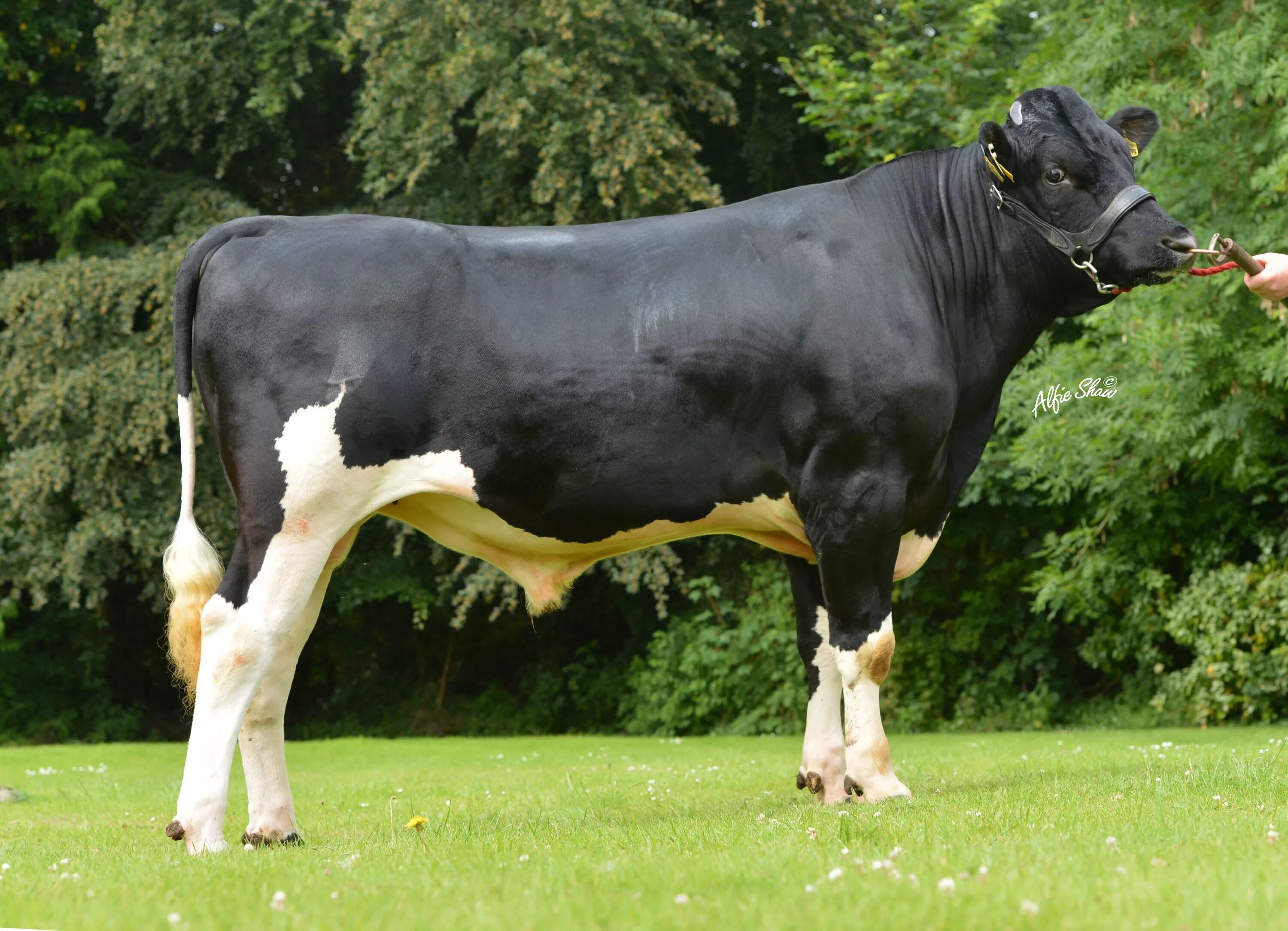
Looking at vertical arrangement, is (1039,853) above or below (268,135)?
below

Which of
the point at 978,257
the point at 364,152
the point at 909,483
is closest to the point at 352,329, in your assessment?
the point at 909,483

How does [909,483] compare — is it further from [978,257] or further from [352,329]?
[352,329]

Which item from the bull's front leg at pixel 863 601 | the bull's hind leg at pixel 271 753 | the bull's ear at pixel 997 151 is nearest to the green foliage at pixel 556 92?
the bull's ear at pixel 997 151

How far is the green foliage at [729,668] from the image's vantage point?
15320 mm

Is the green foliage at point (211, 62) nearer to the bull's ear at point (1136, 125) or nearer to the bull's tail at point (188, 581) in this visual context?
the bull's tail at point (188, 581)

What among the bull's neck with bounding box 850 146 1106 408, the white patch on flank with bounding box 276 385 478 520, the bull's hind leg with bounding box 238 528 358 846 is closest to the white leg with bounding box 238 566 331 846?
the bull's hind leg with bounding box 238 528 358 846

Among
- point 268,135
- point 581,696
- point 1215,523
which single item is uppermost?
point 268,135

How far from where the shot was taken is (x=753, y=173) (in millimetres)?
17016

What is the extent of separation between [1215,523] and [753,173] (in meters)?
7.25

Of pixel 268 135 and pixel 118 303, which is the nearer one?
pixel 118 303

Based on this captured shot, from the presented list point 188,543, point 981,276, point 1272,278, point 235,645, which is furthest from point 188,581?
point 1272,278

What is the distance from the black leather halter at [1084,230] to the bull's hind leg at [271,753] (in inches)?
116

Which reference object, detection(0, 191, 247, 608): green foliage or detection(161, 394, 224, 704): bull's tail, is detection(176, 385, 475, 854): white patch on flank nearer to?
detection(161, 394, 224, 704): bull's tail

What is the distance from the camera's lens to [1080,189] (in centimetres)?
522
